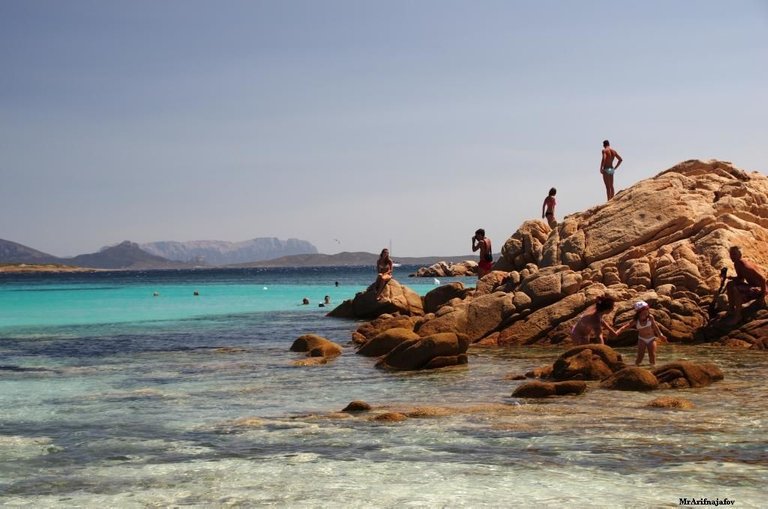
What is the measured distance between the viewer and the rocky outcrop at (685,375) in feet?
53.2

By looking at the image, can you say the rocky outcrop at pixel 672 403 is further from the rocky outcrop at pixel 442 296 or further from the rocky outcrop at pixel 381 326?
the rocky outcrop at pixel 442 296

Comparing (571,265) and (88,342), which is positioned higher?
(571,265)

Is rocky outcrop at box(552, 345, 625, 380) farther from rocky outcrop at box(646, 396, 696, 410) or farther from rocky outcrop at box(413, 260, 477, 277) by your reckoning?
rocky outcrop at box(413, 260, 477, 277)

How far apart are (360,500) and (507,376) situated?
968 centimetres

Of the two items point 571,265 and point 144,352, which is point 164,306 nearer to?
point 144,352

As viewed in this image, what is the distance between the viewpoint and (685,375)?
16328 mm

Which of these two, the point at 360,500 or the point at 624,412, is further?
the point at 624,412

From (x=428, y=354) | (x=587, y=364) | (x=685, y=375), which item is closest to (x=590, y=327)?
(x=587, y=364)

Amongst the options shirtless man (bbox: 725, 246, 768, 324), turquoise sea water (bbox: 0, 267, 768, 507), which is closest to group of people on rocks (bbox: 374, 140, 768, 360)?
shirtless man (bbox: 725, 246, 768, 324)

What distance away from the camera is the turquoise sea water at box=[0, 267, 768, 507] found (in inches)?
391

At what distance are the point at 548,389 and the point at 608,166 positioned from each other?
1850 centimetres

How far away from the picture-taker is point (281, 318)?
42406mm

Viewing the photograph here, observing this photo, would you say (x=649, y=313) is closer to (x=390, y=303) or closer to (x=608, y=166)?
(x=608, y=166)

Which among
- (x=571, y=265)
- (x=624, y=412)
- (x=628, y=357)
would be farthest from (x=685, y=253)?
(x=624, y=412)
